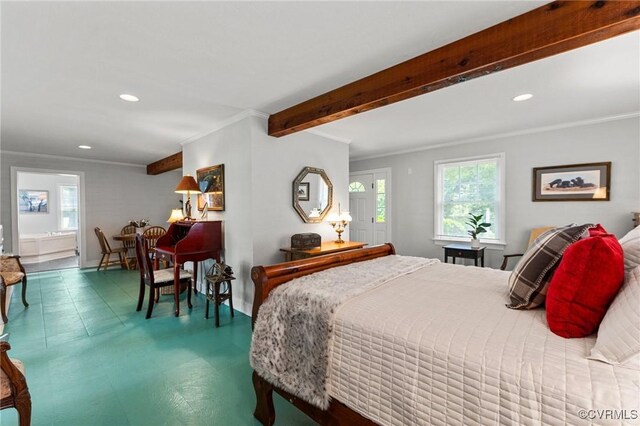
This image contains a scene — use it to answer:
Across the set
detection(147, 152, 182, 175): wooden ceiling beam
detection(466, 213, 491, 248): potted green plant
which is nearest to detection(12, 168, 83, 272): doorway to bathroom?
detection(147, 152, 182, 175): wooden ceiling beam

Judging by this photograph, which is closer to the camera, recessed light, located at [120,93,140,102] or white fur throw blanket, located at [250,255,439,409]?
white fur throw blanket, located at [250,255,439,409]

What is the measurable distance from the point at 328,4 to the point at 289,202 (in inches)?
92.9

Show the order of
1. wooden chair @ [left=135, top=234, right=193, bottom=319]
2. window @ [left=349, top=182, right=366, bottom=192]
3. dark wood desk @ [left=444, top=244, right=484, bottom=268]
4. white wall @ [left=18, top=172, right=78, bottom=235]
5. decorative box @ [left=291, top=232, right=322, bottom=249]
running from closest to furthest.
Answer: wooden chair @ [left=135, top=234, right=193, bottom=319], decorative box @ [left=291, top=232, right=322, bottom=249], dark wood desk @ [left=444, top=244, right=484, bottom=268], window @ [left=349, top=182, right=366, bottom=192], white wall @ [left=18, top=172, right=78, bottom=235]

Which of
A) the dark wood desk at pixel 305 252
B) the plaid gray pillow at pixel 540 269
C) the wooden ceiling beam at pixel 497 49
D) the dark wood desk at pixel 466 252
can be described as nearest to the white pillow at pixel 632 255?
the plaid gray pillow at pixel 540 269

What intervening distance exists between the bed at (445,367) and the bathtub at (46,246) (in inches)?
331

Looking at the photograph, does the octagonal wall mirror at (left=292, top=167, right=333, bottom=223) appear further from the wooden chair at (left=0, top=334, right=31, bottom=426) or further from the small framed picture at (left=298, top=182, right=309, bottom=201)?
the wooden chair at (left=0, top=334, right=31, bottom=426)

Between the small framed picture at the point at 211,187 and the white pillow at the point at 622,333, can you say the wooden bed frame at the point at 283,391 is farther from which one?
the small framed picture at the point at 211,187

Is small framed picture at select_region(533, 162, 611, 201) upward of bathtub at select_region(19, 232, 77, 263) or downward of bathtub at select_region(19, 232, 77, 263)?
upward

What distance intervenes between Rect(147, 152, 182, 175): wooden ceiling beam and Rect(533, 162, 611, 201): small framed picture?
5860 mm

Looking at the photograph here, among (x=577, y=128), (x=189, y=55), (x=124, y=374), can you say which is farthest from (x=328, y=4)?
(x=577, y=128)

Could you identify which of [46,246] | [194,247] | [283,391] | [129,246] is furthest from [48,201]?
[283,391]

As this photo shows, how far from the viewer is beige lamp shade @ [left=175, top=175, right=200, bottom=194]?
12.7 feet

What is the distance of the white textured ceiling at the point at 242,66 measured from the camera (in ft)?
5.25

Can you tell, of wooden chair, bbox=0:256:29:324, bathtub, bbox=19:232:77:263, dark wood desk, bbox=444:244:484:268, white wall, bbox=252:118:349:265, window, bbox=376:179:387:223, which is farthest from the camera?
bathtub, bbox=19:232:77:263
